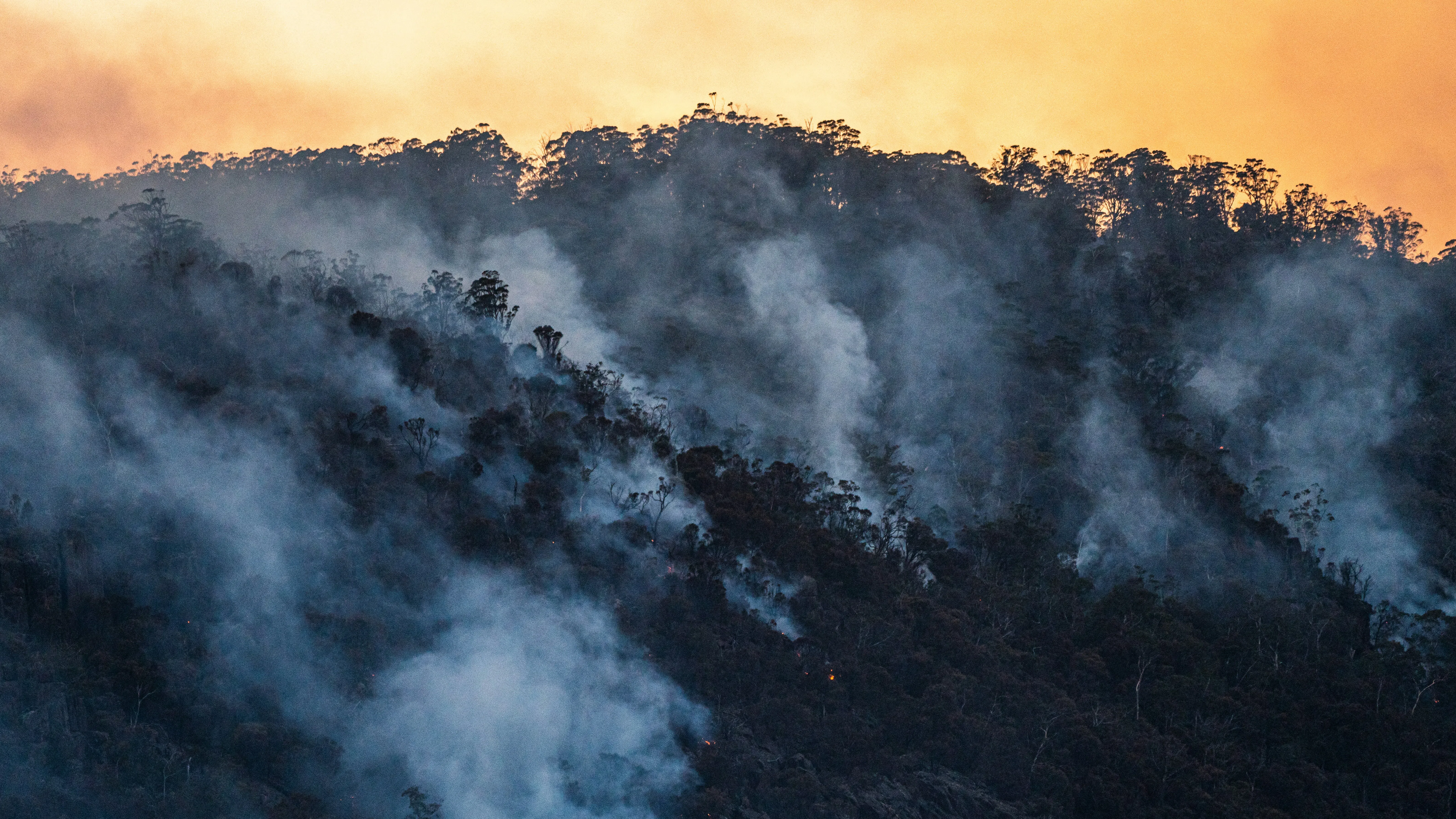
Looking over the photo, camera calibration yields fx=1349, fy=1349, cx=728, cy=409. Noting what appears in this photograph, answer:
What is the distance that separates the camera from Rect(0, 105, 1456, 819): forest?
52.0 m

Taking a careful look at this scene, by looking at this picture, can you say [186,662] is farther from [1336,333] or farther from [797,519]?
[1336,333]

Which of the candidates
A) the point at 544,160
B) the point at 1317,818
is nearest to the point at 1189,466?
the point at 1317,818

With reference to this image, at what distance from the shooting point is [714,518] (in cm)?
6506

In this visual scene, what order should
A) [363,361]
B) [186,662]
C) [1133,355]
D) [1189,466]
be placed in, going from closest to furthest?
1. [186,662]
2. [363,361]
3. [1189,466]
4. [1133,355]

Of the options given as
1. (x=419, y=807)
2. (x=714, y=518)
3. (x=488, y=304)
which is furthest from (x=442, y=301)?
(x=419, y=807)

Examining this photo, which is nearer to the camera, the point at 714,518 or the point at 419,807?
the point at 419,807

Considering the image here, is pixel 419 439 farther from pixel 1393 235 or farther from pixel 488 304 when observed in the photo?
pixel 1393 235

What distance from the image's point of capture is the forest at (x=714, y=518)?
5197 centimetres

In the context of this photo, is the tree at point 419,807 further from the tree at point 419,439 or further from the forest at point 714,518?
the tree at point 419,439

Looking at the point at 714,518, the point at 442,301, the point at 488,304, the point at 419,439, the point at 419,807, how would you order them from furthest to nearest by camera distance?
the point at 442,301, the point at 488,304, the point at 714,518, the point at 419,439, the point at 419,807

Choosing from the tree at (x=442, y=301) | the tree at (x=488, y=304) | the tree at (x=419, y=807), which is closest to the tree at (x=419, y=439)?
the tree at (x=442, y=301)

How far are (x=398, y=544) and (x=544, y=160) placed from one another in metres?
61.7

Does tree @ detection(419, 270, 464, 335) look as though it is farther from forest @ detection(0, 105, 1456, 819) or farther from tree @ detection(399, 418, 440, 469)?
tree @ detection(399, 418, 440, 469)

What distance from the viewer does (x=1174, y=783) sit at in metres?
56.3
